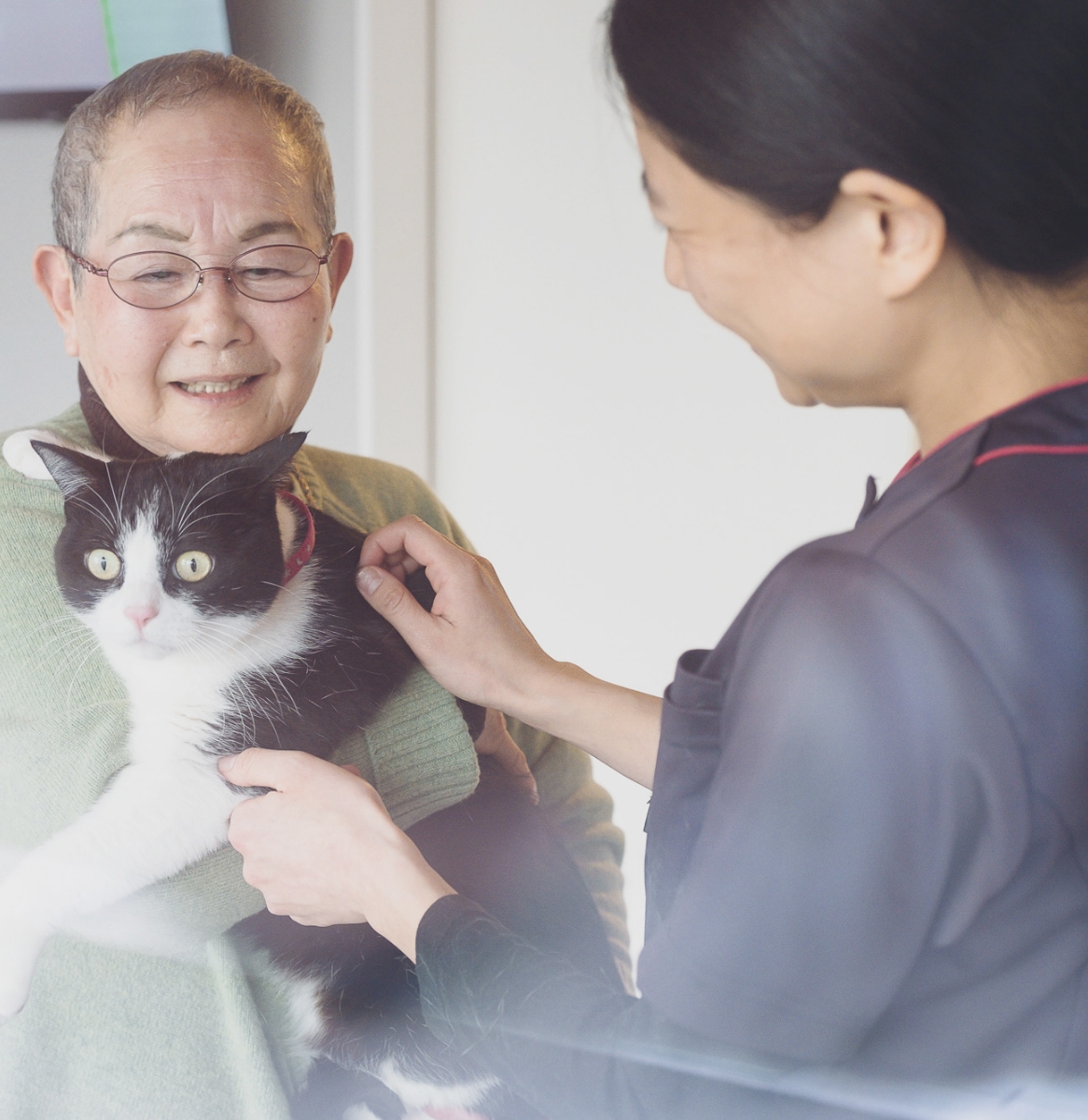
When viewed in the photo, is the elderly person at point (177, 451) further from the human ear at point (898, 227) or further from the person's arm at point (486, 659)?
the human ear at point (898, 227)

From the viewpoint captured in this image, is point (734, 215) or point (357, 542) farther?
point (357, 542)

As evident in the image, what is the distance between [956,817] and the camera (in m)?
0.40

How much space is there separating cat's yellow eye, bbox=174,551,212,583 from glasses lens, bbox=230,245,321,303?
0.19 m

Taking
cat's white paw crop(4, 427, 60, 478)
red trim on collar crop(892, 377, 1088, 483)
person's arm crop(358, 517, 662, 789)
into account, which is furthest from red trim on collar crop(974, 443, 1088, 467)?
cat's white paw crop(4, 427, 60, 478)

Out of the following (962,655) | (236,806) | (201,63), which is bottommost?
(236,806)

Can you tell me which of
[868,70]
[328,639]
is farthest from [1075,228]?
[328,639]

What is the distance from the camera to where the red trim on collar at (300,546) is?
76cm

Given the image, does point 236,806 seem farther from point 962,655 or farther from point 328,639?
point 962,655

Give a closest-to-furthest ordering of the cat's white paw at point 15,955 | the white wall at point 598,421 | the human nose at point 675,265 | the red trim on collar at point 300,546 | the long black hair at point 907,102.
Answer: the long black hair at point 907,102
the human nose at point 675,265
the cat's white paw at point 15,955
the red trim on collar at point 300,546
the white wall at point 598,421

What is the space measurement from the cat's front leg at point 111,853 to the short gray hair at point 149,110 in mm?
364

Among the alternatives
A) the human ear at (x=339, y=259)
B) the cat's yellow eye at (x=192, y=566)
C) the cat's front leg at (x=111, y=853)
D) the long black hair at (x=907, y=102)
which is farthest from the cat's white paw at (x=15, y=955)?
Result: the long black hair at (x=907, y=102)

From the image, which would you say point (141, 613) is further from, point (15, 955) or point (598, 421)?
point (598, 421)

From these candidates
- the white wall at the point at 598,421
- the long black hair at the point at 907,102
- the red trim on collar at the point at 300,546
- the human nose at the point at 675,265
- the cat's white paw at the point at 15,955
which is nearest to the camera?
the long black hair at the point at 907,102

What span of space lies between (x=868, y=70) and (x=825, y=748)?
0.27 m
